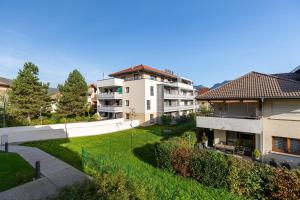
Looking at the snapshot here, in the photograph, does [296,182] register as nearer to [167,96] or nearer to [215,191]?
[215,191]

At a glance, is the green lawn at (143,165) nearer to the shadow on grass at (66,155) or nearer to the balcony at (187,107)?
the shadow on grass at (66,155)

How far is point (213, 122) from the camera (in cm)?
1705

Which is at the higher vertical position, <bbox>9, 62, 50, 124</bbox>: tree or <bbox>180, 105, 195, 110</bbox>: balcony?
<bbox>9, 62, 50, 124</bbox>: tree

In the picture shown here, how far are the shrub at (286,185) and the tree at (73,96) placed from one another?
112ft

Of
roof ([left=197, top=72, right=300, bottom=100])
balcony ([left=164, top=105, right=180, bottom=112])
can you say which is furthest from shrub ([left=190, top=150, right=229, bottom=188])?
balcony ([left=164, top=105, right=180, bottom=112])

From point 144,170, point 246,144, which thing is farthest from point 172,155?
point 246,144

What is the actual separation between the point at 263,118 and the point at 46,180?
52.6ft

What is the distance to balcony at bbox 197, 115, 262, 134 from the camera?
14.8 metres

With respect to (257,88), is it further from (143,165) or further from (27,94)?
(27,94)

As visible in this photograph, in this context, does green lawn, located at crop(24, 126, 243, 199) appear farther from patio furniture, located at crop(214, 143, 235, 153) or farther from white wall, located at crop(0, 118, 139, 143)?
patio furniture, located at crop(214, 143, 235, 153)

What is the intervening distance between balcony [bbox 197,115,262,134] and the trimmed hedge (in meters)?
5.89

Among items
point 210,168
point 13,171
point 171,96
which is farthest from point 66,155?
point 171,96

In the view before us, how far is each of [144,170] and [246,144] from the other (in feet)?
33.1

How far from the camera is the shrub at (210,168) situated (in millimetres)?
9750
